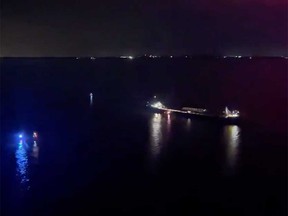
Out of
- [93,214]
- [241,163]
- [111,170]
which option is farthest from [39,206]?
[241,163]

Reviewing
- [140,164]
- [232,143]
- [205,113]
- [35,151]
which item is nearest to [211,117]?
[205,113]

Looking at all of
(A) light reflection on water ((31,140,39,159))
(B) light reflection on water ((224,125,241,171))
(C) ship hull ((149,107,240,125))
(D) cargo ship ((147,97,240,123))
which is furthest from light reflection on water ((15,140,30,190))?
(D) cargo ship ((147,97,240,123))

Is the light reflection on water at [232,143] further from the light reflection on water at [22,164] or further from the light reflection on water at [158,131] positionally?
the light reflection on water at [22,164]

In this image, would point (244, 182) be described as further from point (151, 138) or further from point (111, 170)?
point (151, 138)

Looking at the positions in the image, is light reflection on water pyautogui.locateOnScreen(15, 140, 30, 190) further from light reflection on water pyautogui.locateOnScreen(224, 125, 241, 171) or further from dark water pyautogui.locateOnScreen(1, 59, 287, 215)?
light reflection on water pyautogui.locateOnScreen(224, 125, 241, 171)

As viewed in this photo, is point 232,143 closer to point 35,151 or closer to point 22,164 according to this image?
point 35,151

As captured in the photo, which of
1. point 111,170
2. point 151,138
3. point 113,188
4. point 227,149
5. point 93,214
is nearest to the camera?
point 93,214
